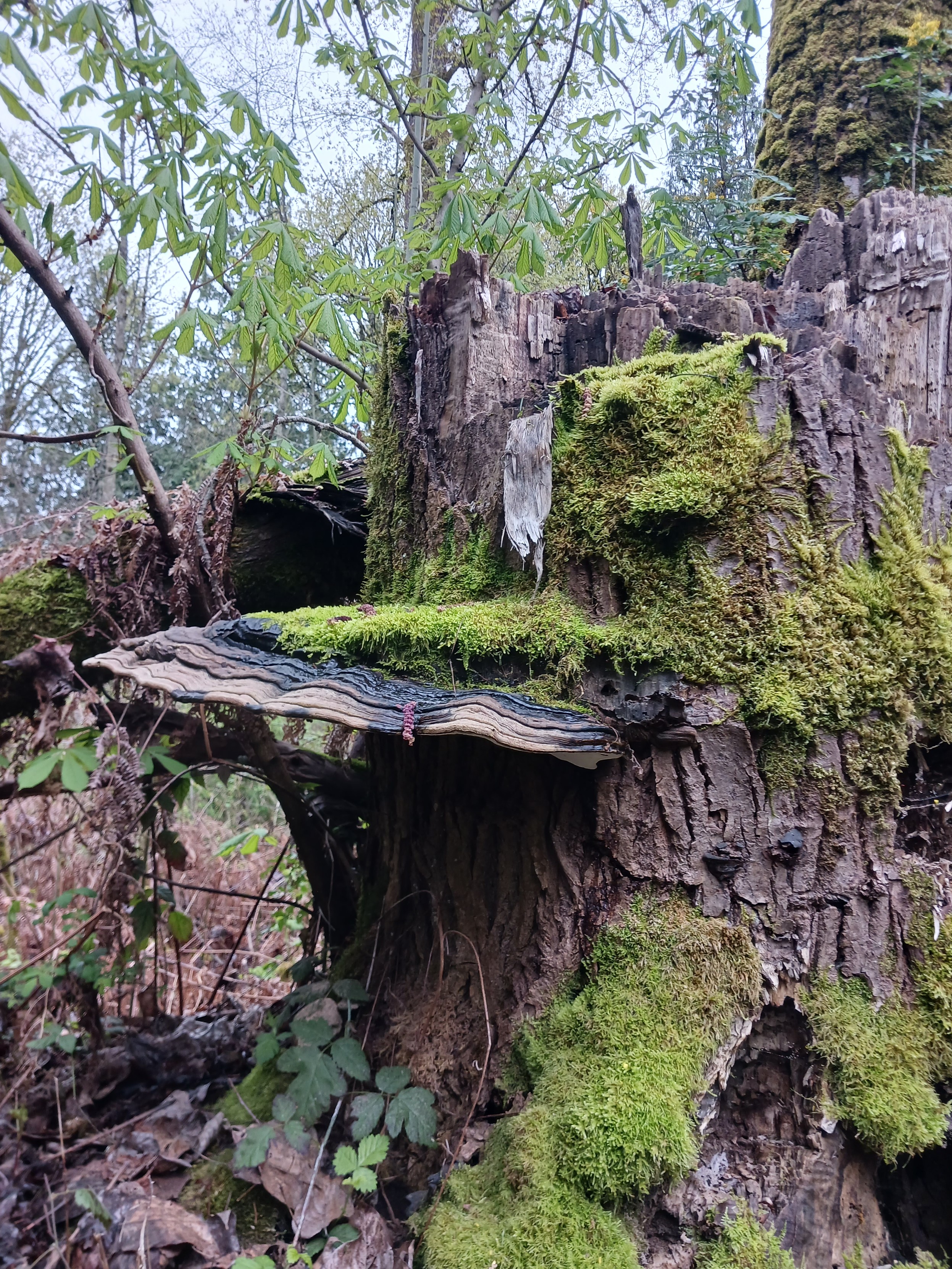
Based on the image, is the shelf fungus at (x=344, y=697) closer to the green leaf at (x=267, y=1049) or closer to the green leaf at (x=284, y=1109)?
the green leaf at (x=284, y=1109)

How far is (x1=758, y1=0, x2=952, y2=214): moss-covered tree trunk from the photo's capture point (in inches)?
202

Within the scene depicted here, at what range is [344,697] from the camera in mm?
1618

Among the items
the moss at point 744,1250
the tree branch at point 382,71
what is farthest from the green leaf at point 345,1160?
the tree branch at point 382,71

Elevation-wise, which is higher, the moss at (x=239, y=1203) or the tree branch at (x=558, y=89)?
the tree branch at (x=558, y=89)

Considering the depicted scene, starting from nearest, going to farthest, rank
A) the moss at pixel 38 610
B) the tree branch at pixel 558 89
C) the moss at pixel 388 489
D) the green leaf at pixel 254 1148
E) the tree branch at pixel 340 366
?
the green leaf at pixel 254 1148
the moss at pixel 388 489
the moss at pixel 38 610
the tree branch at pixel 340 366
the tree branch at pixel 558 89

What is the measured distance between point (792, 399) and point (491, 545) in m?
1.01

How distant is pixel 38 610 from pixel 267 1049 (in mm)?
2323

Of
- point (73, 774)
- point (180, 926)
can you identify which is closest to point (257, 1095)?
point (180, 926)

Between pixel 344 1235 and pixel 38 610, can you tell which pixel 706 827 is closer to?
pixel 344 1235

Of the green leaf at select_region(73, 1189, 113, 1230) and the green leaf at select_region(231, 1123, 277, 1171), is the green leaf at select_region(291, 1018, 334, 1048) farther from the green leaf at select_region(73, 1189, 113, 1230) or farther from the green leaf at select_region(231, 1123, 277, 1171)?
the green leaf at select_region(73, 1189, 113, 1230)

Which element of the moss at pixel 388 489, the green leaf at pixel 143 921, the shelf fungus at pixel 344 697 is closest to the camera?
the shelf fungus at pixel 344 697

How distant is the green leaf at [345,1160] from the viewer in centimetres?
192

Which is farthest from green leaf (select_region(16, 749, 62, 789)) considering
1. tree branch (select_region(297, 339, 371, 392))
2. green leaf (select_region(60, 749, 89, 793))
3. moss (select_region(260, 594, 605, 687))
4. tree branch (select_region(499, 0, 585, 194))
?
tree branch (select_region(499, 0, 585, 194))

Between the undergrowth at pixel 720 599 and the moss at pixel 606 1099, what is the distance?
0.54 m
